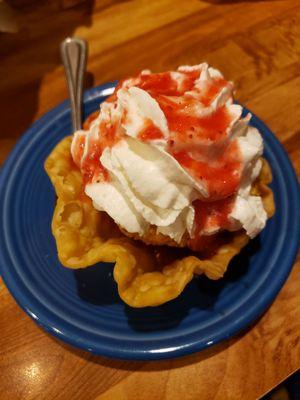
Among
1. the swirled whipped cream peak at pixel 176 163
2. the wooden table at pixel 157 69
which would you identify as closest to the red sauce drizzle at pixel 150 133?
the swirled whipped cream peak at pixel 176 163

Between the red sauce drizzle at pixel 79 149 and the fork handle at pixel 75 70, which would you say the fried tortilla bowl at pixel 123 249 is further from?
the fork handle at pixel 75 70

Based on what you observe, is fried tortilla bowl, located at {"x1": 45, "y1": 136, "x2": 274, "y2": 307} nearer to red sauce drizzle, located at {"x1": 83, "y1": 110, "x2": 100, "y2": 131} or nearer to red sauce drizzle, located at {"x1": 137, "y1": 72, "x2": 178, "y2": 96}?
red sauce drizzle, located at {"x1": 83, "y1": 110, "x2": 100, "y2": 131}

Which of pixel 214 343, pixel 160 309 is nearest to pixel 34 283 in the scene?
pixel 160 309

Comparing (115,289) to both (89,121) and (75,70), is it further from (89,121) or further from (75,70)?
(75,70)

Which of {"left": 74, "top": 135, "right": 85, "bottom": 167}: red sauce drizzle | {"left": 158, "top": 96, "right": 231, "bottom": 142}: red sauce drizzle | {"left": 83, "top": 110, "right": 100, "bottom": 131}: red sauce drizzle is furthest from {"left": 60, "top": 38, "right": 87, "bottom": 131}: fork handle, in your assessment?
{"left": 158, "top": 96, "right": 231, "bottom": 142}: red sauce drizzle

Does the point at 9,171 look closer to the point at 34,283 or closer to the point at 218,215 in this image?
the point at 34,283

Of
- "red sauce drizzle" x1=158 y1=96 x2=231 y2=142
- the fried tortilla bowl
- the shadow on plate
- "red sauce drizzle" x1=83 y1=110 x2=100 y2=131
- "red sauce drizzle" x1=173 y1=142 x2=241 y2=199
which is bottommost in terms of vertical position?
the shadow on plate
